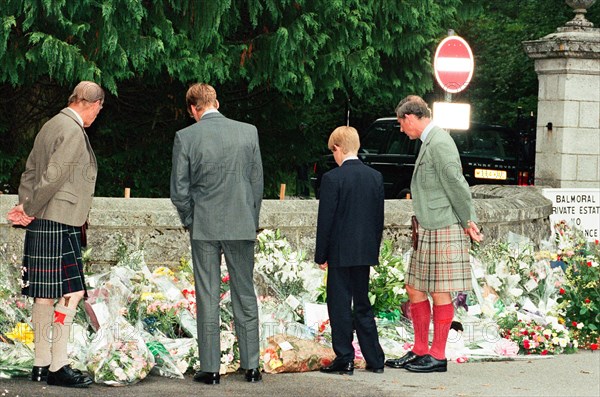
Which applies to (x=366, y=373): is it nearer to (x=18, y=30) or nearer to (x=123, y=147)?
(x=18, y=30)

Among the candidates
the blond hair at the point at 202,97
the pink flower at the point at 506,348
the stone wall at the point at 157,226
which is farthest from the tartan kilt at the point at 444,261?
the stone wall at the point at 157,226

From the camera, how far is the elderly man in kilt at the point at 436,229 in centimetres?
815

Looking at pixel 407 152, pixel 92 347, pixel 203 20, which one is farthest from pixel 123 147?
pixel 407 152

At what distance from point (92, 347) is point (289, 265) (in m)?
2.12

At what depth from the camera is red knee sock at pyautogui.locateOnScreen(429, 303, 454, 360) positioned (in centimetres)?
831

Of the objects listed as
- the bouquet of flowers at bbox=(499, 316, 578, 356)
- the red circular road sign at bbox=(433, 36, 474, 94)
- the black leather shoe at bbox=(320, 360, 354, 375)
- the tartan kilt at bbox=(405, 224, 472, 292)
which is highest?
the red circular road sign at bbox=(433, 36, 474, 94)

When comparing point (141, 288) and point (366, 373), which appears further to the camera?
point (141, 288)

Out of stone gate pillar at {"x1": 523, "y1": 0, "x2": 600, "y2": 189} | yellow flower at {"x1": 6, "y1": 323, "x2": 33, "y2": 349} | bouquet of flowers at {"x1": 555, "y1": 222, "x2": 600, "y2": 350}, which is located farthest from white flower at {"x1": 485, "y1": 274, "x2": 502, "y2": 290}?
stone gate pillar at {"x1": 523, "y1": 0, "x2": 600, "y2": 189}

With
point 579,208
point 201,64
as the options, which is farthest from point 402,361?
point 579,208

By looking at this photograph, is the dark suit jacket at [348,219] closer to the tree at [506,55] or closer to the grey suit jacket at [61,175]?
the grey suit jacket at [61,175]

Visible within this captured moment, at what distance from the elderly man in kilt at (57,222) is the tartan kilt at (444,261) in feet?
7.27

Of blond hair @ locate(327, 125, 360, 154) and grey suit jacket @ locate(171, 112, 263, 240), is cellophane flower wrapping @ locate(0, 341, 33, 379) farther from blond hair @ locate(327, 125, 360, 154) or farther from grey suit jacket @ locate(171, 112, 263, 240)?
blond hair @ locate(327, 125, 360, 154)

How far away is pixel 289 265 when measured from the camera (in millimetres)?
9562

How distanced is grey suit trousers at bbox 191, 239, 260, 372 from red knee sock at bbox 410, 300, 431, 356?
120cm
